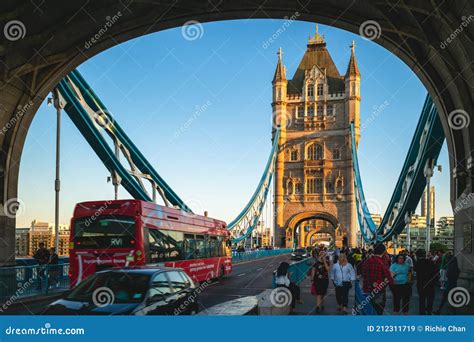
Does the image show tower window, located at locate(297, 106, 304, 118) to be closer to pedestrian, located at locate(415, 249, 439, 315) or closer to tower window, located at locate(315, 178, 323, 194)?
tower window, located at locate(315, 178, 323, 194)

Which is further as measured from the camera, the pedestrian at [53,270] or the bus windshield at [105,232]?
the pedestrian at [53,270]

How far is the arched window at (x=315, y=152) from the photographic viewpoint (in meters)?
88.0

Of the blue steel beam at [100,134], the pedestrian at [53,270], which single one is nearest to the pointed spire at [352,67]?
the blue steel beam at [100,134]

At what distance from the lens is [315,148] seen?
290 ft

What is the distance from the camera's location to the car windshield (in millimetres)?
7332

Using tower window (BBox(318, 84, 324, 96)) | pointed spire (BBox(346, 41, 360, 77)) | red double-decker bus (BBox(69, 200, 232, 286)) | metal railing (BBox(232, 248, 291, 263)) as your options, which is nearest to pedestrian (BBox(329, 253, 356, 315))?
red double-decker bus (BBox(69, 200, 232, 286))

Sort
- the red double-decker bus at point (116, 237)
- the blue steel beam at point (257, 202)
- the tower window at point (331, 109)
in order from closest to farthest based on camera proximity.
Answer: the red double-decker bus at point (116, 237) < the blue steel beam at point (257, 202) < the tower window at point (331, 109)

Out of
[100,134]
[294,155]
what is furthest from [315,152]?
[100,134]

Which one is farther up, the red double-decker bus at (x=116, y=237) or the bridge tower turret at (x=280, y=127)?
the bridge tower turret at (x=280, y=127)

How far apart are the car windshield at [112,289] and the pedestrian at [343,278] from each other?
17.6ft

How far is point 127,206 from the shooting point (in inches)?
575

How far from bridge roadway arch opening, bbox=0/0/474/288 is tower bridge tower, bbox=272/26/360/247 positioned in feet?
226

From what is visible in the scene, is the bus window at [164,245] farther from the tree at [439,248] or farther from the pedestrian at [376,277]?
the tree at [439,248]

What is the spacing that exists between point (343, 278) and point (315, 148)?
7767 cm
